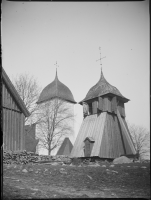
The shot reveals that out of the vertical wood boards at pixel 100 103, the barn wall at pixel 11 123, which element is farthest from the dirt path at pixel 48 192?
the vertical wood boards at pixel 100 103

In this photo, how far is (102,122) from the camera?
23.4 meters

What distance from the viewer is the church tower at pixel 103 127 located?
22.0m

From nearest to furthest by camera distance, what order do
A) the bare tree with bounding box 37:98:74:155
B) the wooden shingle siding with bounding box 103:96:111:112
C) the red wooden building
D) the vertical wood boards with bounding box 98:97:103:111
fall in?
the red wooden building → the wooden shingle siding with bounding box 103:96:111:112 → the vertical wood boards with bounding box 98:97:103:111 → the bare tree with bounding box 37:98:74:155

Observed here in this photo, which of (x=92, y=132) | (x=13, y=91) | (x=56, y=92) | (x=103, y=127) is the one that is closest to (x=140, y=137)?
(x=56, y=92)

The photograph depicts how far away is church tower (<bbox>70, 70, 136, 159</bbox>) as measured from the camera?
22.0 metres

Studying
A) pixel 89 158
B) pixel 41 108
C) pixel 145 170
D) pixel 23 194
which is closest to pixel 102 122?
pixel 89 158

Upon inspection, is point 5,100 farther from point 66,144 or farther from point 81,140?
point 66,144

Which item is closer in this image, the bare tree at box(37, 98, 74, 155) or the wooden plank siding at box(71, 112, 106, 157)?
the wooden plank siding at box(71, 112, 106, 157)

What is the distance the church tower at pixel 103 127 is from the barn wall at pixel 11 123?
7.82m

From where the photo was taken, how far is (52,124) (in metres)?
30.0

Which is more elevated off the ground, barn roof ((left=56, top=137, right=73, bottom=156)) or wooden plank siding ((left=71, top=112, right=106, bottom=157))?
wooden plank siding ((left=71, top=112, right=106, bottom=157))

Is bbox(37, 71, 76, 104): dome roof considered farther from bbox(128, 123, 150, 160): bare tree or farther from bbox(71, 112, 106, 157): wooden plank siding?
bbox(128, 123, 150, 160): bare tree

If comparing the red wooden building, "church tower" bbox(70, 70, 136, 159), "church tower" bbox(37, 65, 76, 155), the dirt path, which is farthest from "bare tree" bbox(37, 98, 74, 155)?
the dirt path

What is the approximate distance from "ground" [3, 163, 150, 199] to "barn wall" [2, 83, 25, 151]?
4974 mm
